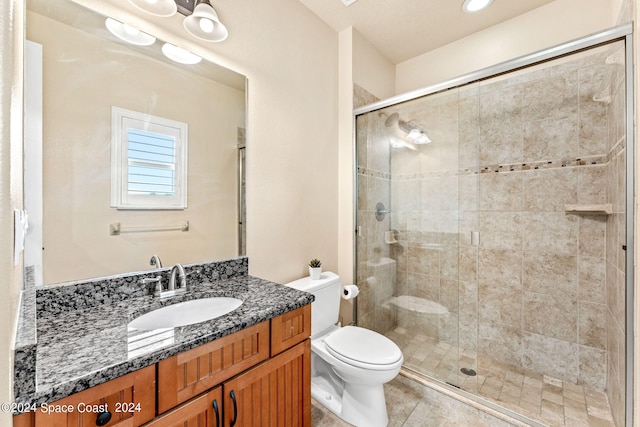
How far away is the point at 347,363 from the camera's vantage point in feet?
4.73

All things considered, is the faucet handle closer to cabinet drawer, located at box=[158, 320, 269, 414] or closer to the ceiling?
cabinet drawer, located at box=[158, 320, 269, 414]

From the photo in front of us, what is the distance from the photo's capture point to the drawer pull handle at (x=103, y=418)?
2.14ft

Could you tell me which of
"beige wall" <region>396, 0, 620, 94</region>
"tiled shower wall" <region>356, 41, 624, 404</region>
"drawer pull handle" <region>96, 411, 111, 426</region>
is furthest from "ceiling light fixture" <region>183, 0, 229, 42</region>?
"beige wall" <region>396, 0, 620, 94</region>

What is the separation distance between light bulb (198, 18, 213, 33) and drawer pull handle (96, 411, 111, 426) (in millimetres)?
1548

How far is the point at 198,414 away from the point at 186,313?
410 mm

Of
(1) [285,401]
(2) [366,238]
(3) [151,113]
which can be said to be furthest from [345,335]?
(3) [151,113]

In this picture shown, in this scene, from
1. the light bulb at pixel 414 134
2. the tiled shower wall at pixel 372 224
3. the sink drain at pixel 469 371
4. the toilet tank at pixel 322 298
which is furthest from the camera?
the tiled shower wall at pixel 372 224

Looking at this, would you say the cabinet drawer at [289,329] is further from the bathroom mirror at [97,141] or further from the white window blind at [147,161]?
the white window blind at [147,161]

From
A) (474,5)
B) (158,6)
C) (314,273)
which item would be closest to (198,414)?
(314,273)

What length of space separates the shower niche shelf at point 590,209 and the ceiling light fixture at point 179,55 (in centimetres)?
242

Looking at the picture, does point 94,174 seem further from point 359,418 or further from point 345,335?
point 359,418

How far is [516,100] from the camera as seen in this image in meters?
2.07

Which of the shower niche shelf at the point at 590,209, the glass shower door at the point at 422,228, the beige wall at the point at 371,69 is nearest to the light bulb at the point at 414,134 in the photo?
the glass shower door at the point at 422,228

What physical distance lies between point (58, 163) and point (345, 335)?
1612mm
